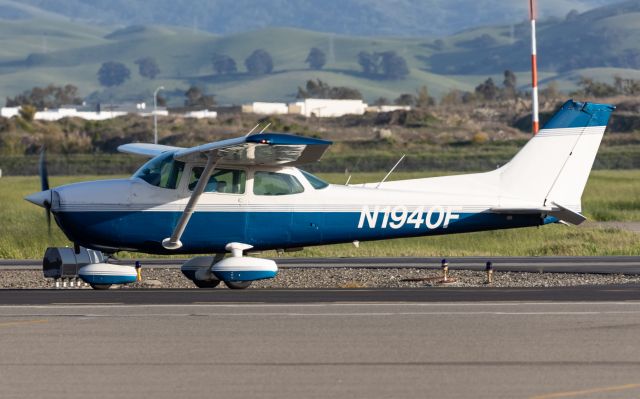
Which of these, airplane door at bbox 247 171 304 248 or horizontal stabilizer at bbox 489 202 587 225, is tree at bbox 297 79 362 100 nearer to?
horizontal stabilizer at bbox 489 202 587 225

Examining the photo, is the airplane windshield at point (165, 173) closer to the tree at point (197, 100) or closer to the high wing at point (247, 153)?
the high wing at point (247, 153)

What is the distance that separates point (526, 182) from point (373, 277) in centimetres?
354

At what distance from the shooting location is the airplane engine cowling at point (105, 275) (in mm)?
16234

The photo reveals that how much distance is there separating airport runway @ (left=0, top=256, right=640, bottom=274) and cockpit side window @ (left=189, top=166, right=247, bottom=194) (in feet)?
16.9

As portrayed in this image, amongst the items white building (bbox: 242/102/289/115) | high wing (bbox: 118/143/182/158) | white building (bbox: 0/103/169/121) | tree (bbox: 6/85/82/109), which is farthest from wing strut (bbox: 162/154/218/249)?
tree (bbox: 6/85/82/109)

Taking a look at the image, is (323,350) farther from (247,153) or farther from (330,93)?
(330,93)

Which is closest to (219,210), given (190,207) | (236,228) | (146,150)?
(236,228)

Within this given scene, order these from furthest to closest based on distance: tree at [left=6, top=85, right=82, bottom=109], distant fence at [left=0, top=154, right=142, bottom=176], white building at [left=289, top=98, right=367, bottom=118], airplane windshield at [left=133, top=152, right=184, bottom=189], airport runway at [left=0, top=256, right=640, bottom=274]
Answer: tree at [left=6, top=85, right=82, bottom=109]
white building at [left=289, top=98, right=367, bottom=118]
distant fence at [left=0, top=154, right=142, bottom=176]
airport runway at [left=0, top=256, right=640, bottom=274]
airplane windshield at [left=133, top=152, right=184, bottom=189]

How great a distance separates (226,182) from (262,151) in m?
1.20

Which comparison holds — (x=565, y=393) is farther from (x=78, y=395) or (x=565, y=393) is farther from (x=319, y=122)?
(x=319, y=122)

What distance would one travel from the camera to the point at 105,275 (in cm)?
1623

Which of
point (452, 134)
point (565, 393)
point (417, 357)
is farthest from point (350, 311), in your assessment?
point (452, 134)

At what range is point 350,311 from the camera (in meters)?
13.4

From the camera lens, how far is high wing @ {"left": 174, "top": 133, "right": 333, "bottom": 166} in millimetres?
15156
